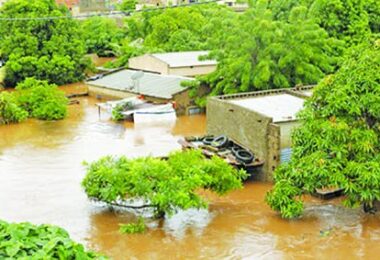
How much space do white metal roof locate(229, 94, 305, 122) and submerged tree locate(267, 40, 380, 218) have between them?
11.0ft

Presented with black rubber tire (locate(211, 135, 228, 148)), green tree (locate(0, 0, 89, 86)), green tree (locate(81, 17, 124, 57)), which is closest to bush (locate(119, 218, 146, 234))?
black rubber tire (locate(211, 135, 228, 148))

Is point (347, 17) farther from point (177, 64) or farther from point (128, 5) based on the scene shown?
point (128, 5)

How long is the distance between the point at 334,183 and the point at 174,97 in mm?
14546

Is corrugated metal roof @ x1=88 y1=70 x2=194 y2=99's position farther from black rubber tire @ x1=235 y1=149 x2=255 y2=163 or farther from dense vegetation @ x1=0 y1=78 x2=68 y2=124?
black rubber tire @ x1=235 y1=149 x2=255 y2=163

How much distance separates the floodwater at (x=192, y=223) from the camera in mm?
13641

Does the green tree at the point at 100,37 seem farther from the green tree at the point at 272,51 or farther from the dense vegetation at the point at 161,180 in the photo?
the dense vegetation at the point at 161,180

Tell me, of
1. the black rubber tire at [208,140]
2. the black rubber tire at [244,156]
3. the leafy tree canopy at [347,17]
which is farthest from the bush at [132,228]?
the leafy tree canopy at [347,17]

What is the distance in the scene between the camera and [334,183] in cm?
1374

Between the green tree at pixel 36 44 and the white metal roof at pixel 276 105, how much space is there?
17761 millimetres

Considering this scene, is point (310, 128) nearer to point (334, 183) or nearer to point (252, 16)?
point (334, 183)

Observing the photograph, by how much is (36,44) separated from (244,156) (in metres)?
20.5

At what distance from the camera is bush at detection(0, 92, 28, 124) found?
2642cm

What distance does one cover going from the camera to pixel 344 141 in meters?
14.0

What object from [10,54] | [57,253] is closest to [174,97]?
A: [10,54]
